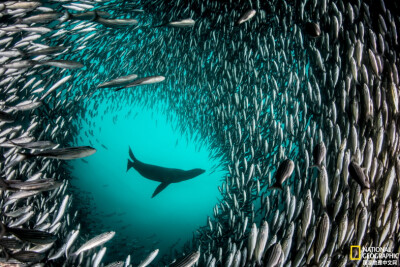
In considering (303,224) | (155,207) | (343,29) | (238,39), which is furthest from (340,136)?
(155,207)

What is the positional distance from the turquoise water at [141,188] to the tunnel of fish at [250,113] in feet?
18.4

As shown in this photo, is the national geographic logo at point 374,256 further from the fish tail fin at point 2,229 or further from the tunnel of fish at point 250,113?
the fish tail fin at point 2,229

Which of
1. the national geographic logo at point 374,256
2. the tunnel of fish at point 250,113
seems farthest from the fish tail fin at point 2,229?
the national geographic logo at point 374,256

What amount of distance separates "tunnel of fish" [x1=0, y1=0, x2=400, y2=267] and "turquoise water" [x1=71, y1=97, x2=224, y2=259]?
560 cm

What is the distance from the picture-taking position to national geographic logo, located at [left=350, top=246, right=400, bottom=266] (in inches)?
97.5

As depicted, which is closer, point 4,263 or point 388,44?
point 4,263

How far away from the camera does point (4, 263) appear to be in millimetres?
2164

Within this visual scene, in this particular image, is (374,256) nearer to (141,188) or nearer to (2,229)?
(2,229)

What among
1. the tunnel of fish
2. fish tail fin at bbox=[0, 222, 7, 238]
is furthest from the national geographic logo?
fish tail fin at bbox=[0, 222, 7, 238]

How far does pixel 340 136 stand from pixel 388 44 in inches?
73.0

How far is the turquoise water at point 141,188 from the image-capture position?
18.5 metres

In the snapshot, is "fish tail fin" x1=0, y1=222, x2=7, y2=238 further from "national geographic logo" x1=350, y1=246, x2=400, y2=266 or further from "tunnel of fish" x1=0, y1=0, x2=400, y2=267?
"national geographic logo" x1=350, y1=246, x2=400, y2=266

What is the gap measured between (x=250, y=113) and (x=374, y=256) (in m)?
3.77

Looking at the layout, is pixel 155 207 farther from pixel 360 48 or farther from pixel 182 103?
pixel 360 48
